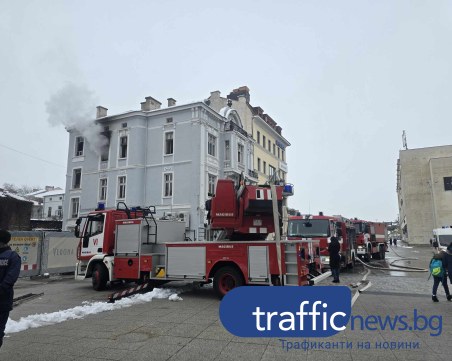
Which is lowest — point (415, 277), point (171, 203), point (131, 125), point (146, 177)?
point (415, 277)

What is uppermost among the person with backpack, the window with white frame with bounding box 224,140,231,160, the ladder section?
the window with white frame with bounding box 224,140,231,160

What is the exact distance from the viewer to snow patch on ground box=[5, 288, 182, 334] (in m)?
7.09

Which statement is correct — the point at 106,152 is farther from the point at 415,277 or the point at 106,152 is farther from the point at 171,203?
the point at 415,277

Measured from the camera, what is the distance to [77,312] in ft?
27.2

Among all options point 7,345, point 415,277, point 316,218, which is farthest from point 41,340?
point 415,277

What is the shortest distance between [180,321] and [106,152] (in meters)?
28.6

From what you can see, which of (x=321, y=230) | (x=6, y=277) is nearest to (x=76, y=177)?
(x=321, y=230)

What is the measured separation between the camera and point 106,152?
3344cm

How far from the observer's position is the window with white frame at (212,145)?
31.3 meters

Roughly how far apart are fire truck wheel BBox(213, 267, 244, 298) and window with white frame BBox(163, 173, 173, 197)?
20893 mm

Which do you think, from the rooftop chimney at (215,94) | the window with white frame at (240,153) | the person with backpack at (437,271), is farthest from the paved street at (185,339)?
the rooftop chimney at (215,94)

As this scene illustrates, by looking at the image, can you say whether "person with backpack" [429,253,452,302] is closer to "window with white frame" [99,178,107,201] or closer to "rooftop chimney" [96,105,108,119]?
"window with white frame" [99,178,107,201]

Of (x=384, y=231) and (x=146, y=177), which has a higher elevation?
(x=146, y=177)

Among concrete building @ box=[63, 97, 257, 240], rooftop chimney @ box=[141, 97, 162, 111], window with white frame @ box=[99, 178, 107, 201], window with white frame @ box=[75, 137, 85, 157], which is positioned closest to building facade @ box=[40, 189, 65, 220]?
window with white frame @ box=[75, 137, 85, 157]
